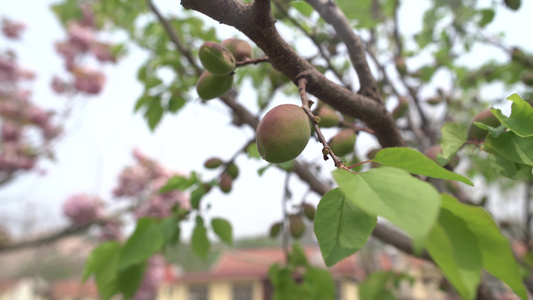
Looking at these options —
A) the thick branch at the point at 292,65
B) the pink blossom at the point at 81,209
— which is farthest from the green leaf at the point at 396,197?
the pink blossom at the point at 81,209

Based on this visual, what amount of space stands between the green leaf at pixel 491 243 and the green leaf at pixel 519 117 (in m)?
0.25

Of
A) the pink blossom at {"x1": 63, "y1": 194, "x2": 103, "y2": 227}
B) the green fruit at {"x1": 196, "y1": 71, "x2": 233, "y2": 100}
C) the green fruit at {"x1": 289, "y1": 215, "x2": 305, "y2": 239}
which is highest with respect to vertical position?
the green fruit at {"x1": 196, "y1": 71, "x2": 233, "y2": 100}

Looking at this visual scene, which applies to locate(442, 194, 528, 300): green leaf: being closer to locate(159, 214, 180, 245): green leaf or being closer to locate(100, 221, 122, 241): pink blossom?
locate(159, 214, 180, 245): green leaf

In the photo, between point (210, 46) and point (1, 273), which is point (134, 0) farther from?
point (1, 273)

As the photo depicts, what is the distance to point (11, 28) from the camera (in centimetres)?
601

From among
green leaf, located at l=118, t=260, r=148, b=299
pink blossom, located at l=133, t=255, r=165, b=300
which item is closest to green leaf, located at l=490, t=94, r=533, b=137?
green leaf, located at l=118, t=260, r=148, b=299

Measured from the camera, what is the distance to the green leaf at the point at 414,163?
406mm

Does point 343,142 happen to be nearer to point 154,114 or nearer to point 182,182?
point 182,182

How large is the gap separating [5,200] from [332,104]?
22.5 ft

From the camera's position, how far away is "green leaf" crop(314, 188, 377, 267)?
17.7 inches

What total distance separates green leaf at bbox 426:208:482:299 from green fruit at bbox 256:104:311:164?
9.1 inches

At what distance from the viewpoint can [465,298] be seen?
37 centimetres

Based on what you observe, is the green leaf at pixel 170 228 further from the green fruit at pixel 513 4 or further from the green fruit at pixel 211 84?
the green fruit at pixel 513 4

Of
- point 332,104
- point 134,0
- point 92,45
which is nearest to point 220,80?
point 332,104
